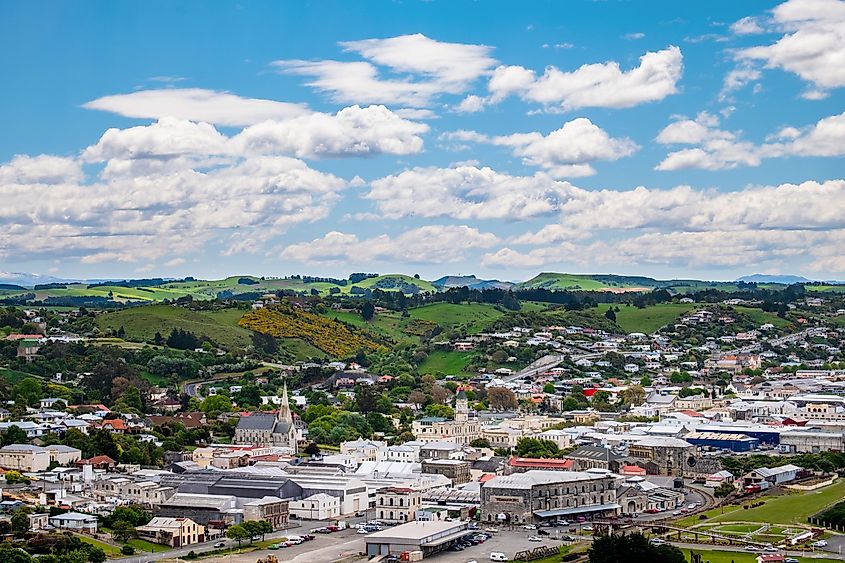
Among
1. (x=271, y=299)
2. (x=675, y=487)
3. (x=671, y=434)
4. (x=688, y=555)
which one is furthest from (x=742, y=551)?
(x=271, y=299)

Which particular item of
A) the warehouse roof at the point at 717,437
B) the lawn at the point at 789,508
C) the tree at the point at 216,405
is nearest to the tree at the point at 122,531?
the lawn at the point at 789,508

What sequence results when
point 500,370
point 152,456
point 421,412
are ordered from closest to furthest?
point 152,456 → point 421,412 → point 500,370

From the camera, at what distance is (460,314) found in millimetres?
174500

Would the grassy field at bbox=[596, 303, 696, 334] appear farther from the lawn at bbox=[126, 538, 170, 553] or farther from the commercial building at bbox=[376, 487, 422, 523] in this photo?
the lawn at bbox=[126, 538, 170, 553]

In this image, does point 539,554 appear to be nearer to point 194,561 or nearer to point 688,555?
point 688,555

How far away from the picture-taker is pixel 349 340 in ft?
503

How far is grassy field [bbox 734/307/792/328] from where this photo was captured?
17038cm

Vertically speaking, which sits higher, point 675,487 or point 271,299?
point 271,299

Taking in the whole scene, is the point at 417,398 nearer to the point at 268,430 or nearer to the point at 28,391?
the point at 268,430

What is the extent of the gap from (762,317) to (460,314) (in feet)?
130

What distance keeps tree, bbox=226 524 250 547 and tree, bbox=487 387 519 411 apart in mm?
55999

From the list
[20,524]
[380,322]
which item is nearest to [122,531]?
[20,524]

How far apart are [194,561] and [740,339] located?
11581 cm

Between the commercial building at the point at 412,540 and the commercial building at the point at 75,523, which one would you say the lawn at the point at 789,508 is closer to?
the commercial building at the point at 412,540
